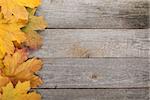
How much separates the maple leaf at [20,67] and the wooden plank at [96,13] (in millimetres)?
157

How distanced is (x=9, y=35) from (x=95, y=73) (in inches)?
13.5

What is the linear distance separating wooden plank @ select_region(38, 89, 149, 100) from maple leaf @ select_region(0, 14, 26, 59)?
0.66ft

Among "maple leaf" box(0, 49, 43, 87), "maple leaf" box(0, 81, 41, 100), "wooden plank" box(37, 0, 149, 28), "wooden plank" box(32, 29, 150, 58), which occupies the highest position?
"wooden plank" box(37, 0, 149, 28)

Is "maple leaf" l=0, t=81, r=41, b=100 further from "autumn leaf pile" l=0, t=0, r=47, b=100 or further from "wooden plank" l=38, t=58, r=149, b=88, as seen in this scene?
"wooden plank" l=38, t=58, r=149, b=88

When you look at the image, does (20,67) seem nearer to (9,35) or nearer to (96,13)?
(9,35)

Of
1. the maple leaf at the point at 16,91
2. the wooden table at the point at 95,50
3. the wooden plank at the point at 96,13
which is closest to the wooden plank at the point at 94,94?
the wooden table at the point at 95,50

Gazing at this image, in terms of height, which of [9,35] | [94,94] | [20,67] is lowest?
[94,94]

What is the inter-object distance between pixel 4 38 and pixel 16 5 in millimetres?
115

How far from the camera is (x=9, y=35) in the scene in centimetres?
118

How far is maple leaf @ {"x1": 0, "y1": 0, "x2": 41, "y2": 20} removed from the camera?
3.83 feet

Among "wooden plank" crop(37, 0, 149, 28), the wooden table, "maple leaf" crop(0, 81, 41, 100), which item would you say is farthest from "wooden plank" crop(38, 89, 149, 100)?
"wooden plank" crop(37, 0, 149, 28)

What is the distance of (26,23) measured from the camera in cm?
122

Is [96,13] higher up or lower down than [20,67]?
higher up

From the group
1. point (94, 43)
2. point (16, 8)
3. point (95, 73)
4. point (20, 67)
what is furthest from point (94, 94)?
point (16, 8)
